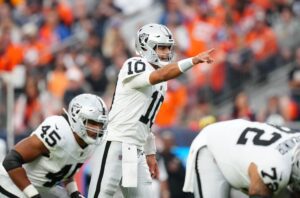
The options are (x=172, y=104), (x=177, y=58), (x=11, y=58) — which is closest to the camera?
(x=172, y=104)

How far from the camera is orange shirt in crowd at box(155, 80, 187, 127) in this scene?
14695mm

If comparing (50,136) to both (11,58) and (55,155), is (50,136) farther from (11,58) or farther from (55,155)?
(11,58)

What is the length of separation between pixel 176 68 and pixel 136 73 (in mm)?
501

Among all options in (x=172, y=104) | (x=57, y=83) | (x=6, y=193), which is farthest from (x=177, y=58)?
(x=6, y=193)

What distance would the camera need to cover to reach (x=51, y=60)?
16.4 meters

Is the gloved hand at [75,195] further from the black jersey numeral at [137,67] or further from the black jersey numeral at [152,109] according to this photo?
the black jersey numeral at [137,67]

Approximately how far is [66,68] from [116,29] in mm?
1289

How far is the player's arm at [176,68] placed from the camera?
8.08 metres

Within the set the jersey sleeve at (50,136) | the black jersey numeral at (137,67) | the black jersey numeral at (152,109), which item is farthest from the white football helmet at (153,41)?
the jersey sleeve at (50,136)

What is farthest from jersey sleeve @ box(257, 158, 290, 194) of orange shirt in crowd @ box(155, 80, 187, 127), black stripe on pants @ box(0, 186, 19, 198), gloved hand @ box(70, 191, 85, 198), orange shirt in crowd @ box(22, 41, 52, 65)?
orange shirt in crowd @ box(22, 41, 52, 65)

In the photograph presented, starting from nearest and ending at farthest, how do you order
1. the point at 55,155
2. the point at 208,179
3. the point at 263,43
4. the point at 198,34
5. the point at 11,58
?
the point at 55,155 < the point at 208,179 < the point at 11,58 < the point at 263,43 < the point at 198,34

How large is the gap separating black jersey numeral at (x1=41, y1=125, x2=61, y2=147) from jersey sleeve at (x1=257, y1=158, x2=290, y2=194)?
5.29ft

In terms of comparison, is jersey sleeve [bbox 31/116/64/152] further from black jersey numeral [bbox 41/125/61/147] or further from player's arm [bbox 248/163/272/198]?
player's arm [bbox 248/163/272/198]

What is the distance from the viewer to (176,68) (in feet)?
27.0
